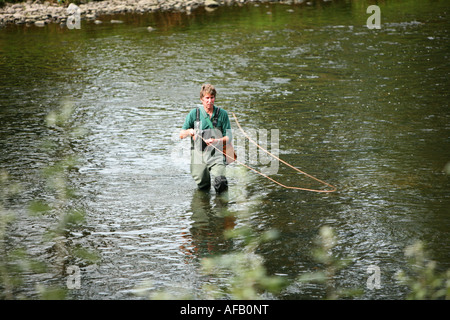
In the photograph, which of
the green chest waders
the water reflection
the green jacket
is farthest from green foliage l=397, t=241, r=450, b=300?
the green jacket

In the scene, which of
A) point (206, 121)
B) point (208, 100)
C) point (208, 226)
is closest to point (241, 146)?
point (206, 121)

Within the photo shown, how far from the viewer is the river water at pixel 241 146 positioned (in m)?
6.39

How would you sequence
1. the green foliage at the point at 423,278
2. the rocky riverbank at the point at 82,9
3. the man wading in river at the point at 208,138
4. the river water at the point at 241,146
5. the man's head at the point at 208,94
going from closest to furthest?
1. the green foliage at the point at 423,278
2. the river water at the point at 241,146
3. the man's head at the point at 208,94
4. the man wading in river at the point at 208,138
5. the rocky riverbank at the point at 82,9

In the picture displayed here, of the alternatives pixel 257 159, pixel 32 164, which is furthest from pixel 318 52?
pixel 32 164

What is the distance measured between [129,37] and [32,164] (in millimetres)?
13813

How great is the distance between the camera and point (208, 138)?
806 centimetres

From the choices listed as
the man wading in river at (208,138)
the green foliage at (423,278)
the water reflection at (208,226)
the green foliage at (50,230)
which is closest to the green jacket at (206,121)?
the man wading in river at (208,138)

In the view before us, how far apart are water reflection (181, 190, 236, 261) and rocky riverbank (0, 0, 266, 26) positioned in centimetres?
2119

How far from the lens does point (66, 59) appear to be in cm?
1919

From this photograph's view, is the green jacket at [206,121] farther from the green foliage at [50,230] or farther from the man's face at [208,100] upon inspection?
the green foliage at [50,230]

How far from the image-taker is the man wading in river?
313 inches

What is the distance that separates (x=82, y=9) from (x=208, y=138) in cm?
2399

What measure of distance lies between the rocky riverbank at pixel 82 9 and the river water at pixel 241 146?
6.45 m

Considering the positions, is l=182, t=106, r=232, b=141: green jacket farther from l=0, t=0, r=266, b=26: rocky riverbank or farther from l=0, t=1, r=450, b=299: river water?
l=0, t=0, r=266, b=26: rocky riverbank
